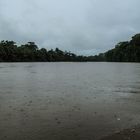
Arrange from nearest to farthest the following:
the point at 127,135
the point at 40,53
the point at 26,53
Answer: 1. the point at 127,135
2. the point at 26,53
3. the point at 40,53

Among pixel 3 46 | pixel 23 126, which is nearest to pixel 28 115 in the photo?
pixel 23 126

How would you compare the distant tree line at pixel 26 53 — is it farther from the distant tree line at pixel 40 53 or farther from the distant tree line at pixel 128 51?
the distant tree line at pixel 128 51

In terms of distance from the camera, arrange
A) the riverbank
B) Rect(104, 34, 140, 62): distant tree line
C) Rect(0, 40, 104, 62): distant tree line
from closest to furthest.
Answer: the riverbank
Rect(0, 40, 104, 62): distant tree line
Rect(104, 34, 140, 62): distant tree line

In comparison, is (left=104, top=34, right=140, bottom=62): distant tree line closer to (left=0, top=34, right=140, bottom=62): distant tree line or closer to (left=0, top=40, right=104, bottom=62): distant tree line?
(left=0, top=34, right=140, bottom=62): distant tree line

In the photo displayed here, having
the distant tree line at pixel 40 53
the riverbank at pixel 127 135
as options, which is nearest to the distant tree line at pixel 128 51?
the distant tree line at pixel 40 53

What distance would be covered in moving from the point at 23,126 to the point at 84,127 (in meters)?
2.05

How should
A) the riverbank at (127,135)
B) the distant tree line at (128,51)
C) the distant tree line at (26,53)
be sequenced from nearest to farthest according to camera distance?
the riverbank at (127,135) → the distant tree line at (26,53) → the distant tree line at (128,51)

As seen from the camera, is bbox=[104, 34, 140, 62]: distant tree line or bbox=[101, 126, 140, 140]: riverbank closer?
bbox=[101, 126, 140, 140]: riverbank

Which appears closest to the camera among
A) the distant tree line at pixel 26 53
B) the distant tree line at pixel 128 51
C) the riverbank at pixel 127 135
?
the riverbank at pixel 127 135

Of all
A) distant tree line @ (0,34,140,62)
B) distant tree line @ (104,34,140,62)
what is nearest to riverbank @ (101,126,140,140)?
distant tree line @ (0,34,140,62)

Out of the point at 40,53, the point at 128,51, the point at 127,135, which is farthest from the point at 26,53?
the point at 127,135

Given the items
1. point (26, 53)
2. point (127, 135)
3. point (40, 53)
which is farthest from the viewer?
point (40, 53)

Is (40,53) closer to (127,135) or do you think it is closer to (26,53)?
(26,53)

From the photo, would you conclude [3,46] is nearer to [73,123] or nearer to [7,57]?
[7,57]
